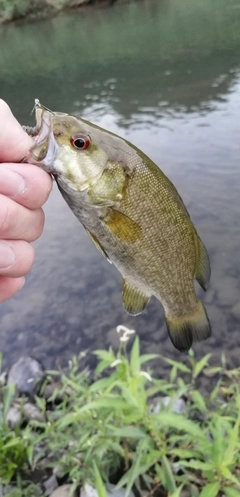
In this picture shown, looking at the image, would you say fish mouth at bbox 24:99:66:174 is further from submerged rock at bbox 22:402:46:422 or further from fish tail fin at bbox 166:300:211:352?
submerged rock at bbox 22:402:46:422

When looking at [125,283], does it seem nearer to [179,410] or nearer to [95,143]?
[95,143]

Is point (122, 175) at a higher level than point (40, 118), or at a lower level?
lower

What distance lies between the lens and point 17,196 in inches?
73.1

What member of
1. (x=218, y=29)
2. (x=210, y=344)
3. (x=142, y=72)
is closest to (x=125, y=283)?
(x=210, y=344)

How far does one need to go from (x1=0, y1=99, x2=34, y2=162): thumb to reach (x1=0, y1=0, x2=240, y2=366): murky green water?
413cm

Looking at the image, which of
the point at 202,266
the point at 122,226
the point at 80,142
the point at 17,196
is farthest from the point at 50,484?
the point at 80,142

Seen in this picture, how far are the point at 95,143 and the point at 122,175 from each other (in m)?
0.18

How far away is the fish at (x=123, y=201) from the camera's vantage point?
1.90m

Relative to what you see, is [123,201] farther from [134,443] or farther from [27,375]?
[27,375]

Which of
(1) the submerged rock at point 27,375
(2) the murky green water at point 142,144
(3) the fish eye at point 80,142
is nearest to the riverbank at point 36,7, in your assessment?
(2) the murky green water at point 142,144

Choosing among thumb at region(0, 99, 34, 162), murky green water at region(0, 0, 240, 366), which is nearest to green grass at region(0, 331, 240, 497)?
thumb at region(0, 99, 34, 162)

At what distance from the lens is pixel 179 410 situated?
4.12 m

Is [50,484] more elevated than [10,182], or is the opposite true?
[10,182]

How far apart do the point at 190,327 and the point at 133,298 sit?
323 millimetres
